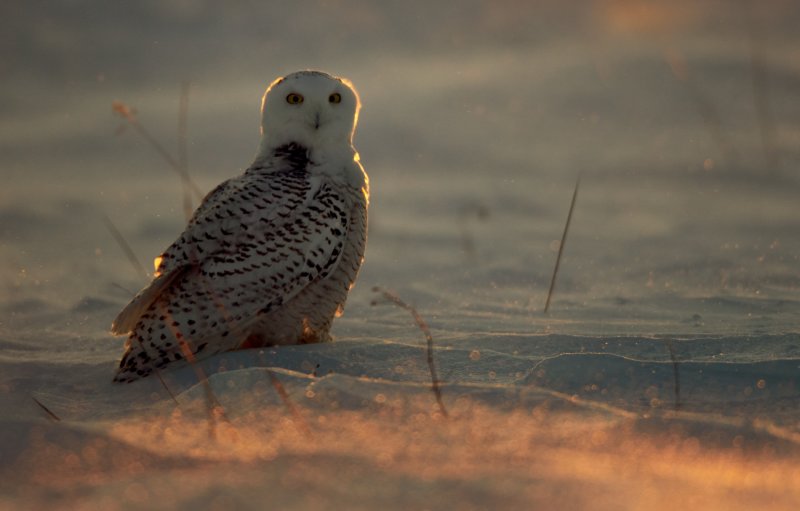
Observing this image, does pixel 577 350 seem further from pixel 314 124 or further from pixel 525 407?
pixel 314 124

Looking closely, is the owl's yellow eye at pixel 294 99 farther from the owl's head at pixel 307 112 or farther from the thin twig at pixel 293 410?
the thin twig at pixel 293 410

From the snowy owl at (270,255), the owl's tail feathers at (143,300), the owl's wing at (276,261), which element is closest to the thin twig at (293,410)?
the snowy owl at (270,255)

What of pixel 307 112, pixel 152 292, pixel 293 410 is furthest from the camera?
pixel 307 112

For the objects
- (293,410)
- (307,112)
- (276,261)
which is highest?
(307,112)

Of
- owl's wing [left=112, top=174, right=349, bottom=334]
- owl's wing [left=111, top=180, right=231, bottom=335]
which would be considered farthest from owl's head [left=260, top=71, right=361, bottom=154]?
owl's wing [left=111, top=180, right=231, bottom=335]

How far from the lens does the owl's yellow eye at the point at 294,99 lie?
5199mm

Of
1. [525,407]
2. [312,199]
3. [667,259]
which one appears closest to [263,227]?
[312,199]

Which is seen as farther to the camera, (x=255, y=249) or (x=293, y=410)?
(x=255, y=249)

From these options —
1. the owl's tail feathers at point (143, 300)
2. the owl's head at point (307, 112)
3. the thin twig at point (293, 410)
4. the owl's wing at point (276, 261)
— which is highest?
the owl's head at point (307, 112)

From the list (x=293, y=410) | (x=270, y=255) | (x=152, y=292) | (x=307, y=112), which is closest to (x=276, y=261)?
(x=270, y=255)

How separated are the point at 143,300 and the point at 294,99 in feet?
4.53

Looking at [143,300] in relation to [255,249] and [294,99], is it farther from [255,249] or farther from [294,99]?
[294,99]

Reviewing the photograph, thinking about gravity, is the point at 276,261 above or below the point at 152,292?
above

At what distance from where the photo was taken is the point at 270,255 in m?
4.63
